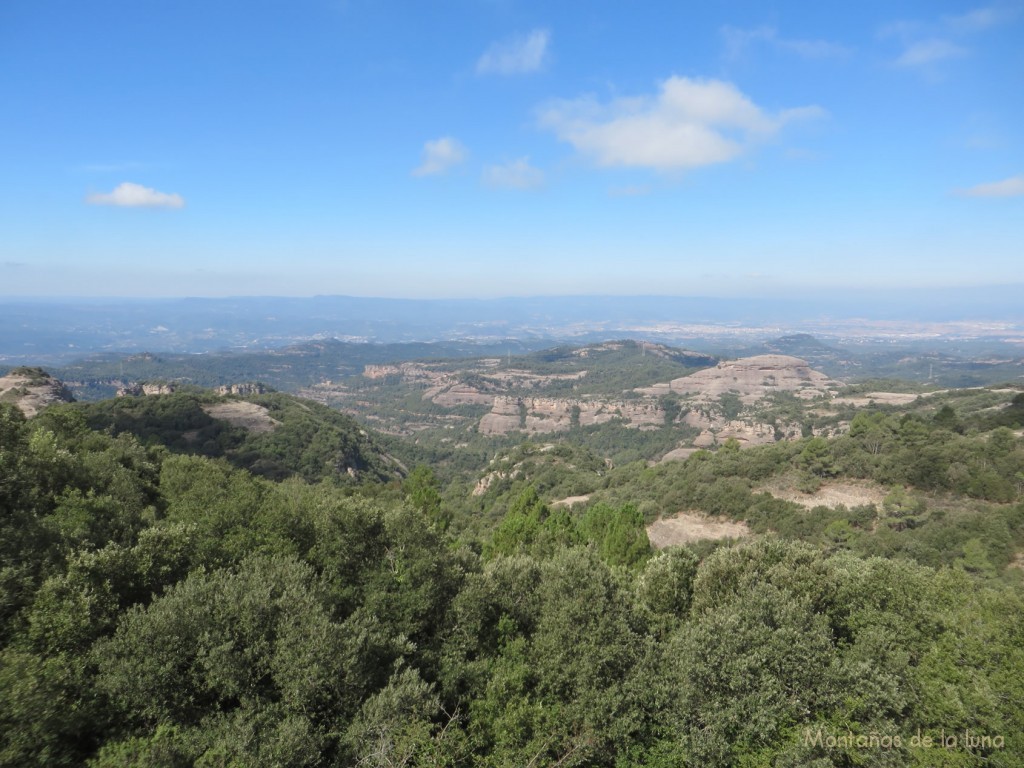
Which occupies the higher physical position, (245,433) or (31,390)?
(31,390)

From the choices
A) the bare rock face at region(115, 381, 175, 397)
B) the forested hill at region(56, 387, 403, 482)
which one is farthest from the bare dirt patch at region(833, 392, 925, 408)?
the bare rock face at region(115, 381, 175, 397)

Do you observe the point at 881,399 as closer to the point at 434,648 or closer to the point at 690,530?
the point at 690,530

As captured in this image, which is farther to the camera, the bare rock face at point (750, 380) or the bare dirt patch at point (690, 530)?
the bare rock face at point (750, 380)

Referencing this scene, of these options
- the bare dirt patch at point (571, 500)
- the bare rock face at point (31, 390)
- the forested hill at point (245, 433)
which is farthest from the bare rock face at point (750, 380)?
the bare rock face at point (31, 390)

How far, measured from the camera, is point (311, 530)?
19.0m

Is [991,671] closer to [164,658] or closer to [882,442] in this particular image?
[164,658]

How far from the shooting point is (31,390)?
227 feet

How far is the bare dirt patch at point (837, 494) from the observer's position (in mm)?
42344

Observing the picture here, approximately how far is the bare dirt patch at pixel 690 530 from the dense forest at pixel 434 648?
19.8m

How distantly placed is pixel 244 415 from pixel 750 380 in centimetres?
16203

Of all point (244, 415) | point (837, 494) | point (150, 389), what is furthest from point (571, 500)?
point (150, 389)

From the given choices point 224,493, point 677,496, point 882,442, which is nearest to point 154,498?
point 224,493

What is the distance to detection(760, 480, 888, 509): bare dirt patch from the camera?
1667 inches

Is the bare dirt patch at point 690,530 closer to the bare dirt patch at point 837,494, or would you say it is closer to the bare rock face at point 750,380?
the bare dirt patch at point 837,494
